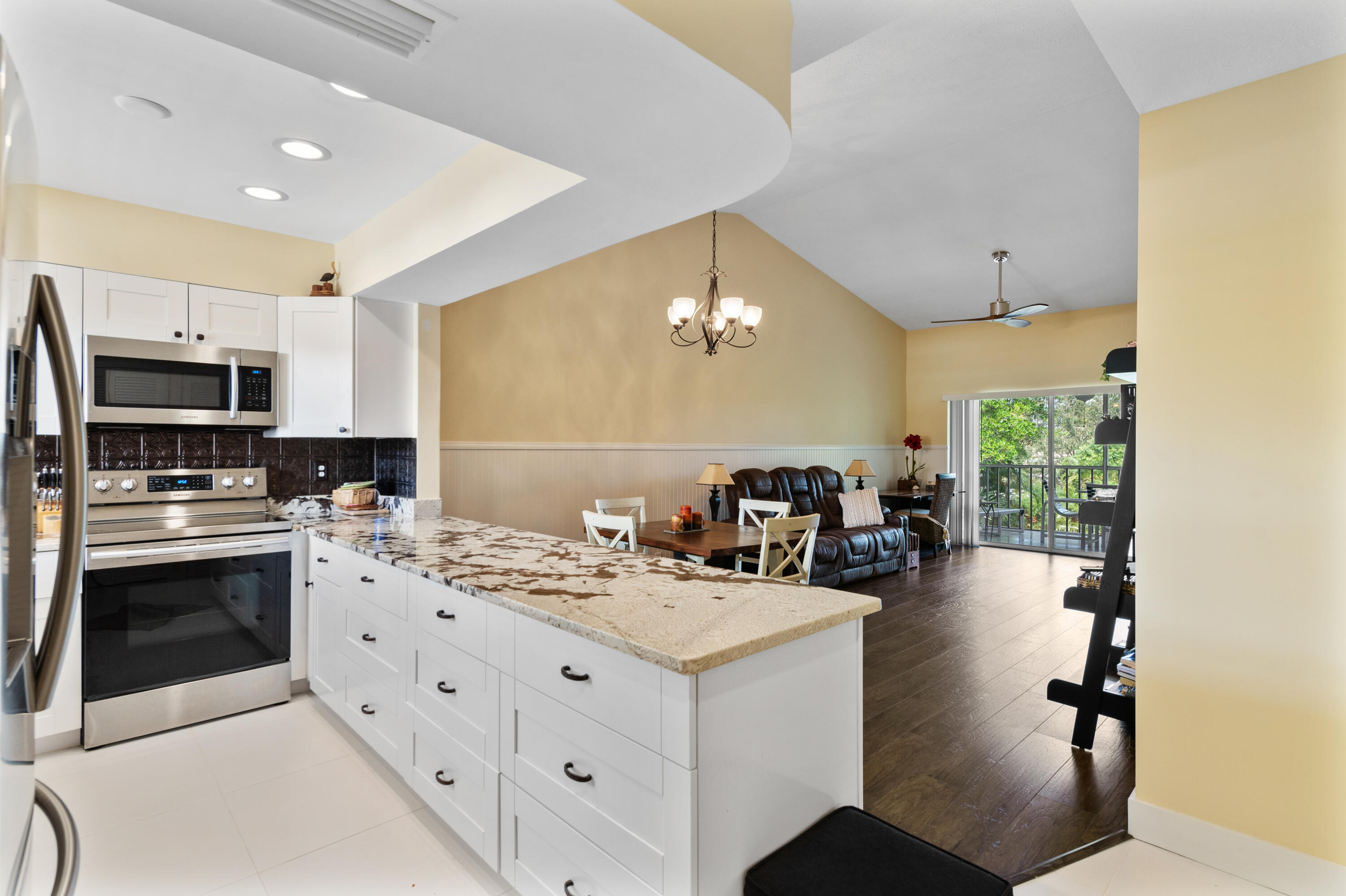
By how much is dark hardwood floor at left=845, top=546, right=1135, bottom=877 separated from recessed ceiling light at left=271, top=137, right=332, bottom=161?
3.24 m

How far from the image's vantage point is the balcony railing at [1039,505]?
750cm

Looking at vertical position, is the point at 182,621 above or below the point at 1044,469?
below

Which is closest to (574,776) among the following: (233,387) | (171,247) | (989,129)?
(233,387)

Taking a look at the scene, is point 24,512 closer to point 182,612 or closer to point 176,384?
point 182,612

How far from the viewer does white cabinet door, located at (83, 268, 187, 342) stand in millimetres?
2896

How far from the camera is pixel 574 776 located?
146 centimetres

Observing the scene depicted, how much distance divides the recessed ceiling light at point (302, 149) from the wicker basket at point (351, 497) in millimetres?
1711

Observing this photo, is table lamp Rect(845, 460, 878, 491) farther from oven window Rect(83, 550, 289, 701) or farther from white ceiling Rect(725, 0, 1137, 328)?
oven window Rect(83, 550, 289, 701)

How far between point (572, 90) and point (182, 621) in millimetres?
2837

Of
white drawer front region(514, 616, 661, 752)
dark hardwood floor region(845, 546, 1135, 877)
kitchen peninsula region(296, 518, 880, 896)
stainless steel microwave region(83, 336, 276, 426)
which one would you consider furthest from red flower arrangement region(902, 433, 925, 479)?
white drawer front region(514, 616, 661, 752)

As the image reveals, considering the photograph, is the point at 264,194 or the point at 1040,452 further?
the point at 1040,452

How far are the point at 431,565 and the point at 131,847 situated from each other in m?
1.29

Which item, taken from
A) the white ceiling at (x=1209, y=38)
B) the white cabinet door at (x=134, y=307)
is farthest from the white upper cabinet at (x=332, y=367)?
the white ceiling at (x=1209, y=38)

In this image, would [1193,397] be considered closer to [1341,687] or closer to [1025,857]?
[1341,687]
